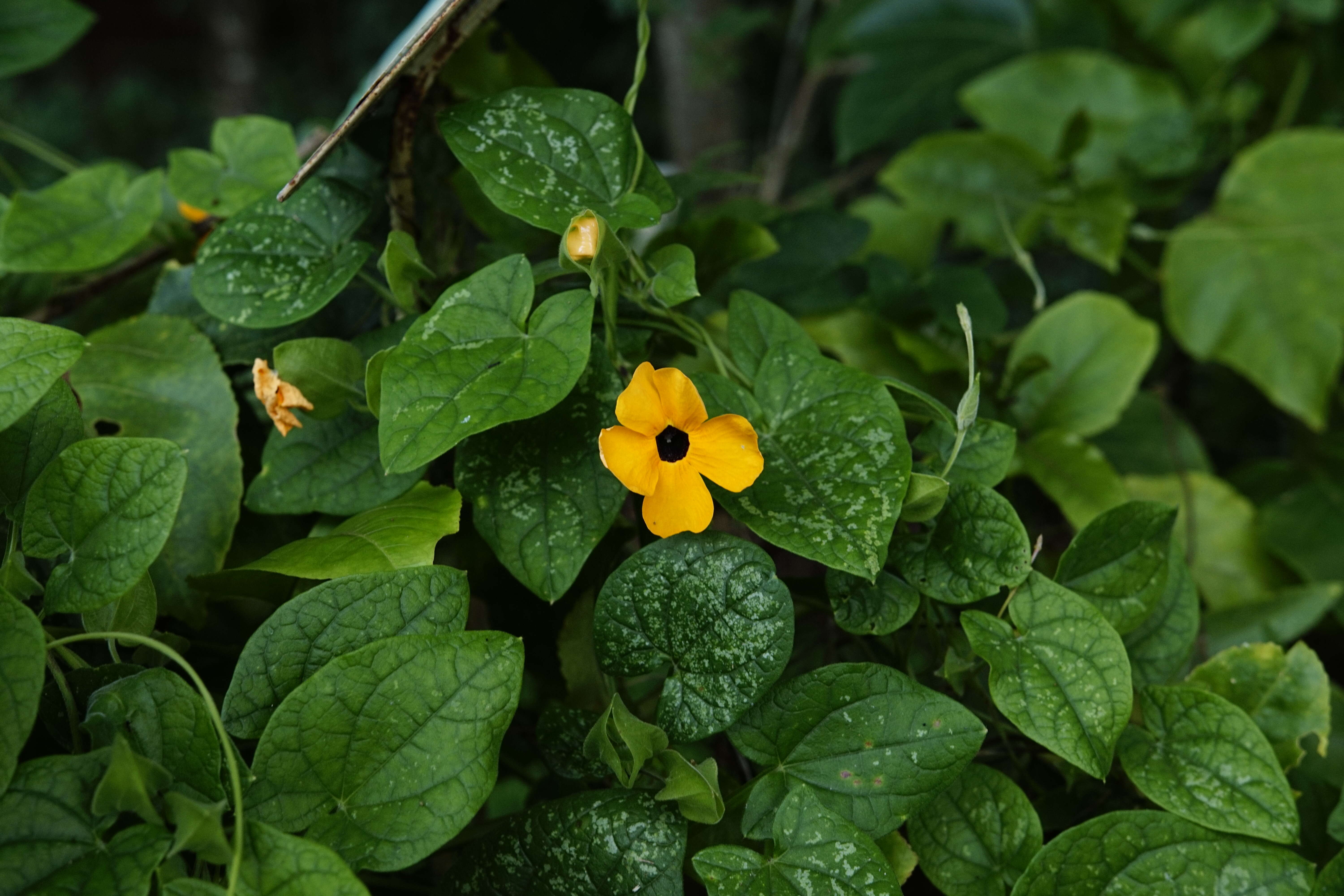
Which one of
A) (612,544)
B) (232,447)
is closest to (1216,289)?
(612,544)

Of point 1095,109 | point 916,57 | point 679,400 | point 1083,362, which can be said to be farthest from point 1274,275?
point 679,400

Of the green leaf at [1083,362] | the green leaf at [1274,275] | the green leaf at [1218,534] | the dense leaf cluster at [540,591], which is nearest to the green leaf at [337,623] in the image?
the dense leaf cluster at [540,591]

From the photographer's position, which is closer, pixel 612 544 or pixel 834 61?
pixel 612 544

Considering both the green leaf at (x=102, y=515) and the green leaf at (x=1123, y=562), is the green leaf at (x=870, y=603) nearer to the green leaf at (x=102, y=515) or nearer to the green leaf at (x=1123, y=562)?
the green leaf at (x=1123, y=562)

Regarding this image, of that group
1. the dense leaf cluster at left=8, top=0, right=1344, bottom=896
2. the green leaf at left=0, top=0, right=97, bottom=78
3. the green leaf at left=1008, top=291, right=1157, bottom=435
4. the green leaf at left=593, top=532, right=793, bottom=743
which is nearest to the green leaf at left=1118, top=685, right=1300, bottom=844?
the dense leaf cluster at left=8, top=0, right=1344, bottom=896

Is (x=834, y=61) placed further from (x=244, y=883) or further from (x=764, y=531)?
(x=244, y=883)

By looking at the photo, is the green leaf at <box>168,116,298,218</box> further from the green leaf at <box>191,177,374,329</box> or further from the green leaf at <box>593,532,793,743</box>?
the green leaf at <box>593,532,793,743</box>

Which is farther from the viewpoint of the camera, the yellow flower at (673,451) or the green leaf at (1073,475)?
the green leaf at (1073,475)
